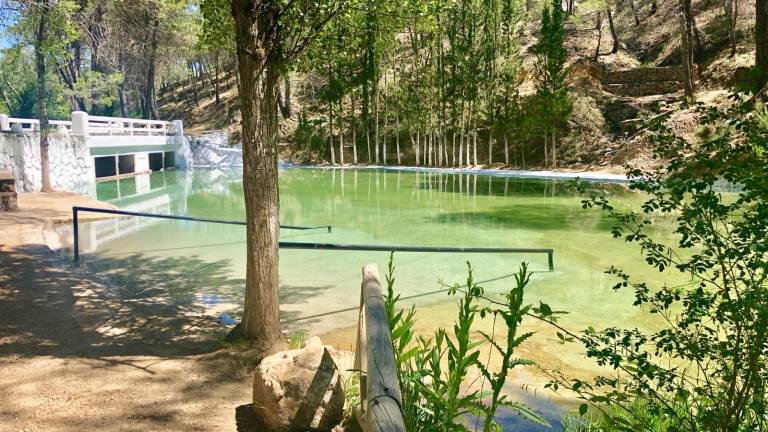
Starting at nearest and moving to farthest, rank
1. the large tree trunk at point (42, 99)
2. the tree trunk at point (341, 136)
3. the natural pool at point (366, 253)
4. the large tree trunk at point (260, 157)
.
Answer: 1. the large tree trunk at point (260, 157)
2. the natural pool at point (366, 253)
3. the large tree trunk at point (42, 99)
4. the tree trunk at point (341, 136)

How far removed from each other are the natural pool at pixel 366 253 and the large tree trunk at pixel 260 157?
4.07 ft

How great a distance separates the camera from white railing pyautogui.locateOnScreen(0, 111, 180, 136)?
17.3 meters

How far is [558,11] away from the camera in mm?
25984

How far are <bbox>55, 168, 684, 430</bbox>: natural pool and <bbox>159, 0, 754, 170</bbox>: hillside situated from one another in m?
6.97

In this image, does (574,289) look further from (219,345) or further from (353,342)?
(219,345)

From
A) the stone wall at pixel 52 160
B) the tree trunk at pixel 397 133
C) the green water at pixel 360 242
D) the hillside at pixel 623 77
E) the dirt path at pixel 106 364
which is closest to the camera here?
the dirt path at pixel 106 364

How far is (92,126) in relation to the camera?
22.8 metres

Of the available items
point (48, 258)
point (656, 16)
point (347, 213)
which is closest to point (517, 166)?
point (656, 16)

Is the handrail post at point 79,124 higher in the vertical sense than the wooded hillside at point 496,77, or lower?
lower

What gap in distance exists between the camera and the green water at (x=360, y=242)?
7.14m

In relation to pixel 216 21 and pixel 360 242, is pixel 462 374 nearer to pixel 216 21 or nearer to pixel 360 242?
pixel 216 21

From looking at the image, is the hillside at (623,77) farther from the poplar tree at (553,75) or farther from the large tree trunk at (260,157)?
the large tree trunk at (260,157)

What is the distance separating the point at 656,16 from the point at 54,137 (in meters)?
31.5

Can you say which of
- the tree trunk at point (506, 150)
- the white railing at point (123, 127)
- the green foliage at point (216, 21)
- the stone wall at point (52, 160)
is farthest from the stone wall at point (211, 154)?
the green foliage at point (216, 21)
